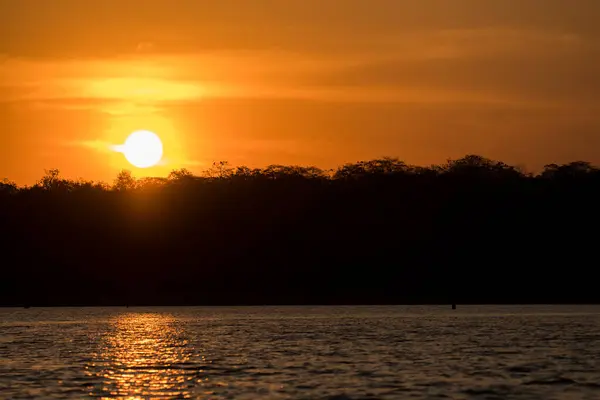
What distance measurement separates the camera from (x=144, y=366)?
62.6 metres

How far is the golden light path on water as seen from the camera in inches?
1947

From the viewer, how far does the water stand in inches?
1909

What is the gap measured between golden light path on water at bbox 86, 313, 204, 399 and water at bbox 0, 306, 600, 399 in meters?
0.06

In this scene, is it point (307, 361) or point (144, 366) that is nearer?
point (144, 366)

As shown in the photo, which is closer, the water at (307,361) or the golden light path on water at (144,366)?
the water at (307,361)

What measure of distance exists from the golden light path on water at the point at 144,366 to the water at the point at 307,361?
2.3 inches

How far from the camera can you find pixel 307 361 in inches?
2490

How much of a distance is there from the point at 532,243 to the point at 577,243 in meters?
7.46

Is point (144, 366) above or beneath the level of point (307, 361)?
beneath

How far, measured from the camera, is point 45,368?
5972 cm

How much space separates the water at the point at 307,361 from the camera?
48.5 meters

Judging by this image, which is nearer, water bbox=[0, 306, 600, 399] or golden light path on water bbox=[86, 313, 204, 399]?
water bbox=[0, 306, 600, 399]

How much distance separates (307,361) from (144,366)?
884cm

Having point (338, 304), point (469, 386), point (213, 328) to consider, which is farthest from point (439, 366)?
point (338, 304)
